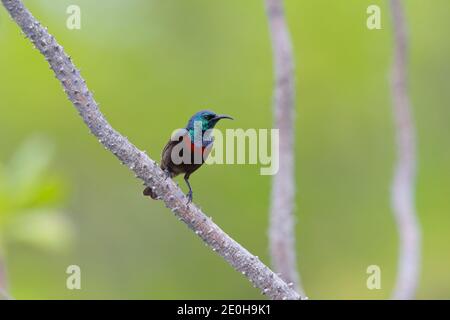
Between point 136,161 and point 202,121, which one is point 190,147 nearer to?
point 202,121

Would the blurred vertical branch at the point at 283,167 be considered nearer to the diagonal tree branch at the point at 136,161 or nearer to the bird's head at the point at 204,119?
the bird's head at the point at 204,119

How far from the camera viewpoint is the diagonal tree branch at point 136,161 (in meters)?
2.66

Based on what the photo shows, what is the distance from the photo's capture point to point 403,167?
16.7 ft

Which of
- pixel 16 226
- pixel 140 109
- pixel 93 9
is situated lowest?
pixel 16 226

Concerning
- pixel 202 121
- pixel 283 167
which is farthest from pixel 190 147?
pixel 283 167

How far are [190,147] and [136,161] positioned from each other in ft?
4.14

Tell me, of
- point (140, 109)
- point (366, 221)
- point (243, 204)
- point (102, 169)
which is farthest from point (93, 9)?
point (366, 221)

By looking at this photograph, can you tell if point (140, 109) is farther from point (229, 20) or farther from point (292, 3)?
point (292, 3)

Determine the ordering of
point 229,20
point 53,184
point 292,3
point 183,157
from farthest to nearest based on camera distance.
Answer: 1. point 229,20
2. point 292,3
3. point 53,184
4. point 183,157

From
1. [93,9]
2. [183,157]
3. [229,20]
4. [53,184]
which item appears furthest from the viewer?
[229,20]

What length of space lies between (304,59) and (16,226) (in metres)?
5.89

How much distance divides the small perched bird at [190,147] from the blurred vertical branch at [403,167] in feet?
5.30

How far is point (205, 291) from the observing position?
977cm

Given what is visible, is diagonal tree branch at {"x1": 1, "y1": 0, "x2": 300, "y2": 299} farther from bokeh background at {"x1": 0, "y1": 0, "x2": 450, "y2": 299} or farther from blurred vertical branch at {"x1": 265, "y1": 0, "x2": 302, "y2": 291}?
bokeh background at {"x1": 0, "y1": 0, "x2": 450, "y2": 299}
